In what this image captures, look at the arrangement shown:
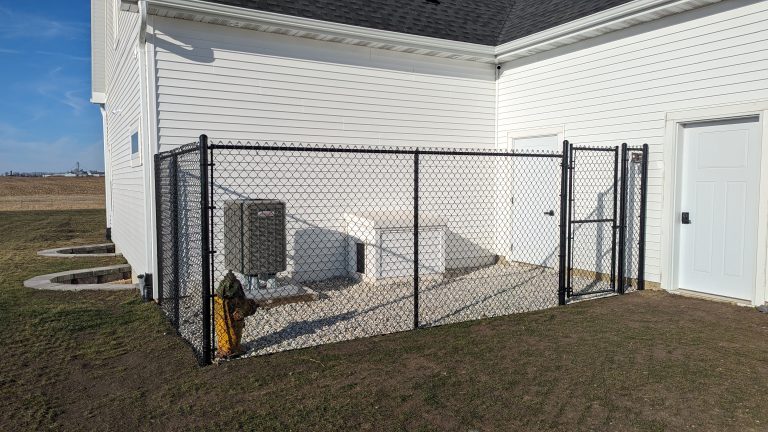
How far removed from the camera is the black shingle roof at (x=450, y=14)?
25.9 ft

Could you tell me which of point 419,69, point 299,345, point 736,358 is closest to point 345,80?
point 419,69

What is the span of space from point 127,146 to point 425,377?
7121 mm

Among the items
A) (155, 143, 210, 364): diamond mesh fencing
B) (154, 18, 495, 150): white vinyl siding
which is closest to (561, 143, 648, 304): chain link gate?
(154, 18, 495, 150): white vinyl siding

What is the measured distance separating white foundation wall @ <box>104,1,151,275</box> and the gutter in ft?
3.17

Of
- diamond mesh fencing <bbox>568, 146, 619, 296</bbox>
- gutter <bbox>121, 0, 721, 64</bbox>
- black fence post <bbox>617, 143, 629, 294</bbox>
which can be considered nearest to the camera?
gutter <bbox>121, 0, 721, 64</bbox>

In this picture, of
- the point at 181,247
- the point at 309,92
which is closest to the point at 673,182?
the point at 309,92

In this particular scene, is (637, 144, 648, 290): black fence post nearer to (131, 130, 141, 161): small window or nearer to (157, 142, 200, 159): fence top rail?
(157, 142, 200, 159): fence top rail

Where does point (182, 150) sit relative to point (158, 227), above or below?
above

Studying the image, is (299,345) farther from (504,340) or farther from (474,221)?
(474,221)

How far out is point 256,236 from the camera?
6418mm

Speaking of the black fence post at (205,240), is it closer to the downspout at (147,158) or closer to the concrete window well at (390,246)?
the downspout at (147,158)

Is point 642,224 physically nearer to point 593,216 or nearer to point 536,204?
point 593,216

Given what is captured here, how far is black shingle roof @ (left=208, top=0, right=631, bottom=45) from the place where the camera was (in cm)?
789

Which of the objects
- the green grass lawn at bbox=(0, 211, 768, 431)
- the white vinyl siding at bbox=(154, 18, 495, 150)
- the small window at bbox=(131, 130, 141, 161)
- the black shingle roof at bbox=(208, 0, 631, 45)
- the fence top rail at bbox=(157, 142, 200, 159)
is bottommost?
the green grass lawn at bbox=(0, 211, 768, 431)
